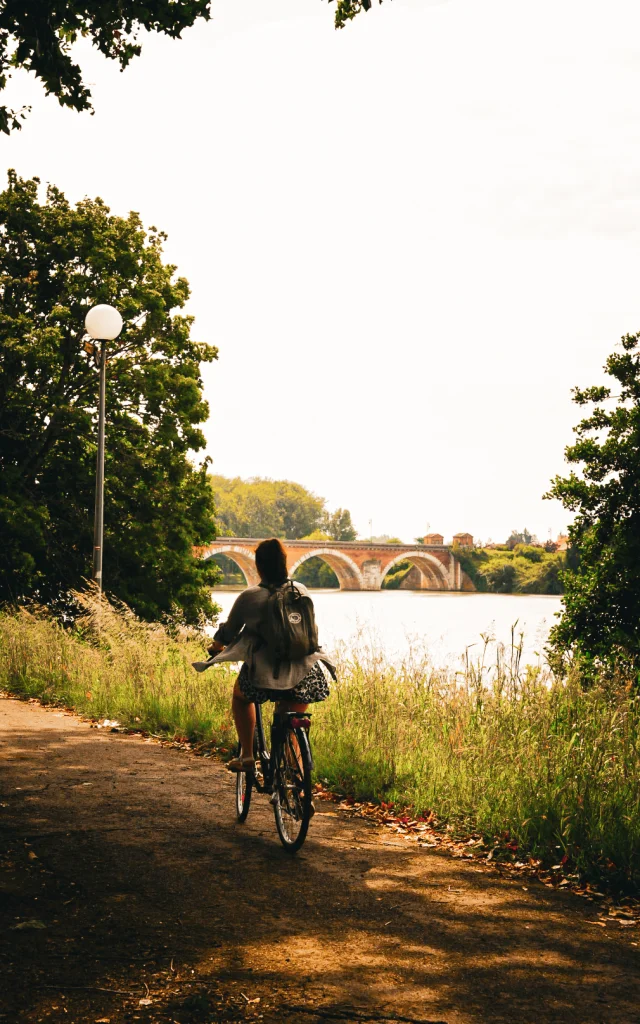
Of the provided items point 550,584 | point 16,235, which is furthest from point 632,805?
point 550,584

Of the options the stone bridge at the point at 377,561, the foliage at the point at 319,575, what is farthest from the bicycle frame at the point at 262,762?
the foliage at the point at 319,575

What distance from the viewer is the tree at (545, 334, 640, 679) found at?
13188 millimetres

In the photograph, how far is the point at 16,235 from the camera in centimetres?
2202

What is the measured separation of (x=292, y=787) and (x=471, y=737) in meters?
1.84

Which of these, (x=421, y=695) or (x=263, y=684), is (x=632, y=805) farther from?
(x=421, y=695)

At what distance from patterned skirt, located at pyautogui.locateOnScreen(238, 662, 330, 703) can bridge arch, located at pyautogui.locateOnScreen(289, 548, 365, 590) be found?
68110mm

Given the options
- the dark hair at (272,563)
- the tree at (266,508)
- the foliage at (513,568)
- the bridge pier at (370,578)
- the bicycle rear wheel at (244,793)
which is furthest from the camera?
the tree at (266,508)

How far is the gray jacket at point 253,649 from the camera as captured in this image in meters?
4.99

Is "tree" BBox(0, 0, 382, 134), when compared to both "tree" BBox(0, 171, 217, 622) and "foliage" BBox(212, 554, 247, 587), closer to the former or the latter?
"tree" BBox(0, 171, 217, 622)

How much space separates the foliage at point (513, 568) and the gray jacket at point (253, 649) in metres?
47.0

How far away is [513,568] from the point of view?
65375mm

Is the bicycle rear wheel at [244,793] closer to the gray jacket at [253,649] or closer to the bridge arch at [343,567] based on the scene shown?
the gray jacket at [253,649]

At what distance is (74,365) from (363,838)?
18.3m

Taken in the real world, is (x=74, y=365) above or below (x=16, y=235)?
below
